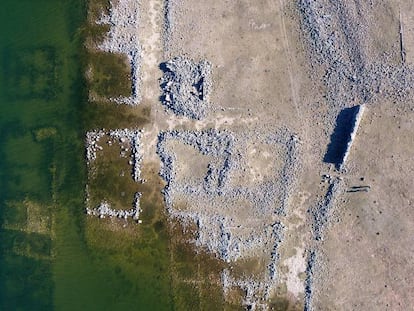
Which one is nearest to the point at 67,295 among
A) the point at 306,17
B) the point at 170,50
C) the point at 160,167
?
the point at 160,167

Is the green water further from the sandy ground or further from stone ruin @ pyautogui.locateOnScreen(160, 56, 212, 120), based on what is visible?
stone ruin @ pyautogui.locateOnScreen(160, 56, 212, 120)

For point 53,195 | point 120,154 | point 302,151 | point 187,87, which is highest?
point 187,87

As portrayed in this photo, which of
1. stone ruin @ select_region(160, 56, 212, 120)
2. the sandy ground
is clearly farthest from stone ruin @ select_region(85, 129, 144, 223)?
stone ruin @ select_region(160, 56, 212, 120)

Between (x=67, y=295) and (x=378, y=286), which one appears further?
(x=67, y=295)

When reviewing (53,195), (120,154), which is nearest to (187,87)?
(120,154)

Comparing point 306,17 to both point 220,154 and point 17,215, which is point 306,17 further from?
point 17,215

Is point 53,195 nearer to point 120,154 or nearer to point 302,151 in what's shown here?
point 120,154
